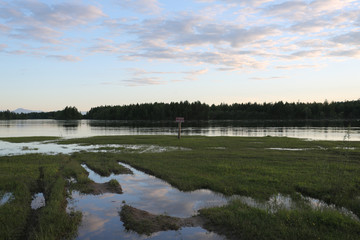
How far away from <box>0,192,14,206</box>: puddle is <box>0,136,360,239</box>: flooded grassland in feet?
0.17

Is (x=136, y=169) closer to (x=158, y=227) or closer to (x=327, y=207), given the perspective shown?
(x=158, y=227)

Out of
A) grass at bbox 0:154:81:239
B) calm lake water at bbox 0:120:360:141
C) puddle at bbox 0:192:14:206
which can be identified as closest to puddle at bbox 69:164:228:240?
grass at bbox 0:154:81:239

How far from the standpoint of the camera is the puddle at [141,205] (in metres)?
8.91

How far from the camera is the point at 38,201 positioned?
1199cm

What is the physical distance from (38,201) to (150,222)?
582cm

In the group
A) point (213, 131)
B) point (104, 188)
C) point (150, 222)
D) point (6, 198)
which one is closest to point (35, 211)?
point (6, 198)

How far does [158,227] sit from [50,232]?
349 cm

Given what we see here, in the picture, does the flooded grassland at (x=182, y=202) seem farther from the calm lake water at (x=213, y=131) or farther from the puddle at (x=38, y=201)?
the calm lake water at (x=213, y=131)

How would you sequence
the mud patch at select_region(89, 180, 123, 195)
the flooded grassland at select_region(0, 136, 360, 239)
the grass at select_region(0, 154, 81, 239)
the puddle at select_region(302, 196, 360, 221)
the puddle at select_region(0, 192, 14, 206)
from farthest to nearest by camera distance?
the mud patch at select_region(89, 180, 123, 195) < the puddle at select_region(0, 192, 14, 206) < the puddle at select_region(302, 196, 360, 221) < the flooded grassland at select_region(0, 136, 360, 239) < the grass at select_region(0, 154, 81, 239)

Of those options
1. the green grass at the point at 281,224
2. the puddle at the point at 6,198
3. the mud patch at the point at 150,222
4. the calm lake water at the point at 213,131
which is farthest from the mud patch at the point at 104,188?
the calm lake water at the point at 213,131

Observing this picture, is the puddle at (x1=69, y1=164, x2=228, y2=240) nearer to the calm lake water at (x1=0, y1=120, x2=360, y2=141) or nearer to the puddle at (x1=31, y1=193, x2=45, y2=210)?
the puddle at (x1=31, y1=193, x2=45, y2=210)

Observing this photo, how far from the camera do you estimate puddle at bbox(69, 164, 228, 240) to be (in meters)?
8.91

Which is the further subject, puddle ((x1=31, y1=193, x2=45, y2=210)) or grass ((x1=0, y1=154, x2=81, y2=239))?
puddle ((x1=31, y1=193, x2=45, y2=210))

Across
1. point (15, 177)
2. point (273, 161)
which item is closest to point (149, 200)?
point (15, 177)
